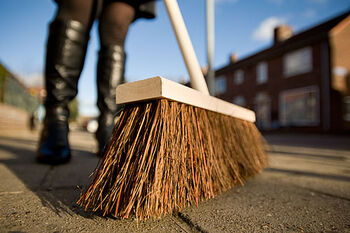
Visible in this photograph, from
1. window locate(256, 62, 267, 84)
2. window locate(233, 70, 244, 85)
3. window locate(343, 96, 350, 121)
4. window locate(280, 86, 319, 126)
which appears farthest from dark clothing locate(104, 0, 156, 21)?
window locate(233, 70, 244, 85)

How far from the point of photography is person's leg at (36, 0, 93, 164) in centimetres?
122

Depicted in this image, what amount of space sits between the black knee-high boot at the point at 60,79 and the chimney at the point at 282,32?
1563 cm

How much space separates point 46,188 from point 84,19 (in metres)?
0.97

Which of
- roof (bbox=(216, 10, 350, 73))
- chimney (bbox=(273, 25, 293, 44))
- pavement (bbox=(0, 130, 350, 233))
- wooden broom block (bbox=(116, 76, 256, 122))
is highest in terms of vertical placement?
chimney (bbox=(273, 25, 293, 44))

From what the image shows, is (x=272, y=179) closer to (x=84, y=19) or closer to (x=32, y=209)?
(x=32, y=209)

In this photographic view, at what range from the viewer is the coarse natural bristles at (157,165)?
1.94 ft

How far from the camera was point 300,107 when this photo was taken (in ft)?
38.9

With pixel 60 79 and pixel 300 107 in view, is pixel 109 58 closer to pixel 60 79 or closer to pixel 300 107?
pixel 60 79

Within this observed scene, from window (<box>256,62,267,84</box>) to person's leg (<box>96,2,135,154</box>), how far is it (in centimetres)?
1415

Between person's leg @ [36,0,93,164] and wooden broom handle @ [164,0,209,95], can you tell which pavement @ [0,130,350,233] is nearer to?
person's leg @ [36,0,93,164]

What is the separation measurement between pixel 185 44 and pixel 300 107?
12.8 m

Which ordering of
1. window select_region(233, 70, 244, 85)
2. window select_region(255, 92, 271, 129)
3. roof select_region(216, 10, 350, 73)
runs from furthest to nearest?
window select_region(233, 70, 244, 85)
window select_region(255, 92, 271, 129)
roof select_region(216, 10, 350, 73)

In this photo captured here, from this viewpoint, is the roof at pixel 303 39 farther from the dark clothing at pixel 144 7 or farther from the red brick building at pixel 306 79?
the dark clothing at pixel 144 7

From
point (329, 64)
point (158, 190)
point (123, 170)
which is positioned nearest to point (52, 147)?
point (123, 170)
